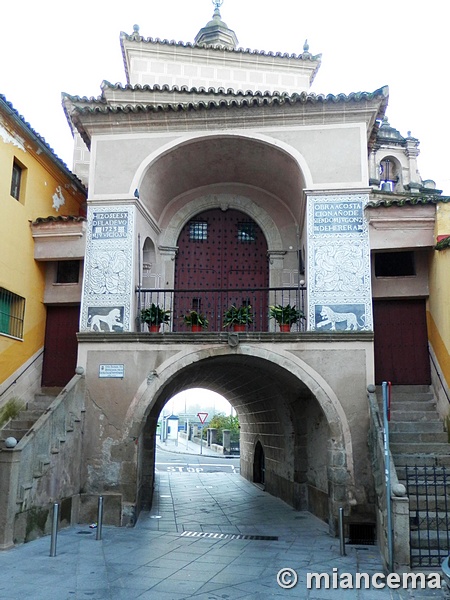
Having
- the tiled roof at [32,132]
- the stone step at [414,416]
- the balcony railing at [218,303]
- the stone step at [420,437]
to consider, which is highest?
the tiled roof at [32,132]

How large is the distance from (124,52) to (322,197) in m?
9.80

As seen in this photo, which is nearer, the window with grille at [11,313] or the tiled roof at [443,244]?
the tiled roof at [443,244]

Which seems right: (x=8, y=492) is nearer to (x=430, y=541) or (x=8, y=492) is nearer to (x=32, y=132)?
(x=430, y=541)

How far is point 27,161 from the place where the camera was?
13.2 meters

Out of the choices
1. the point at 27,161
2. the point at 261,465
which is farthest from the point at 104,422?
the point at 261,465

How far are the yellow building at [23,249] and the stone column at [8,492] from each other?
10.7 feet

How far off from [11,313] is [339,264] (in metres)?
7.21

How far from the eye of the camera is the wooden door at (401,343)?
13.0 meters

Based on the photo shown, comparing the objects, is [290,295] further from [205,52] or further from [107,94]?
[205,52]

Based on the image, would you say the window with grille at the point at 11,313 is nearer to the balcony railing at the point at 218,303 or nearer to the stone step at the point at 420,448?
the balcony railing at the point at 218,303

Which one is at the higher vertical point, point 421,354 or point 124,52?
point 124,52

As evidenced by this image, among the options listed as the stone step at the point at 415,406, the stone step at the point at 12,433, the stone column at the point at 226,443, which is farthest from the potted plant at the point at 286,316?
the stone column at the point at 226,443

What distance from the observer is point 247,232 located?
49.6ft

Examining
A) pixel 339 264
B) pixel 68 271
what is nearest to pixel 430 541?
pixel 339 264
